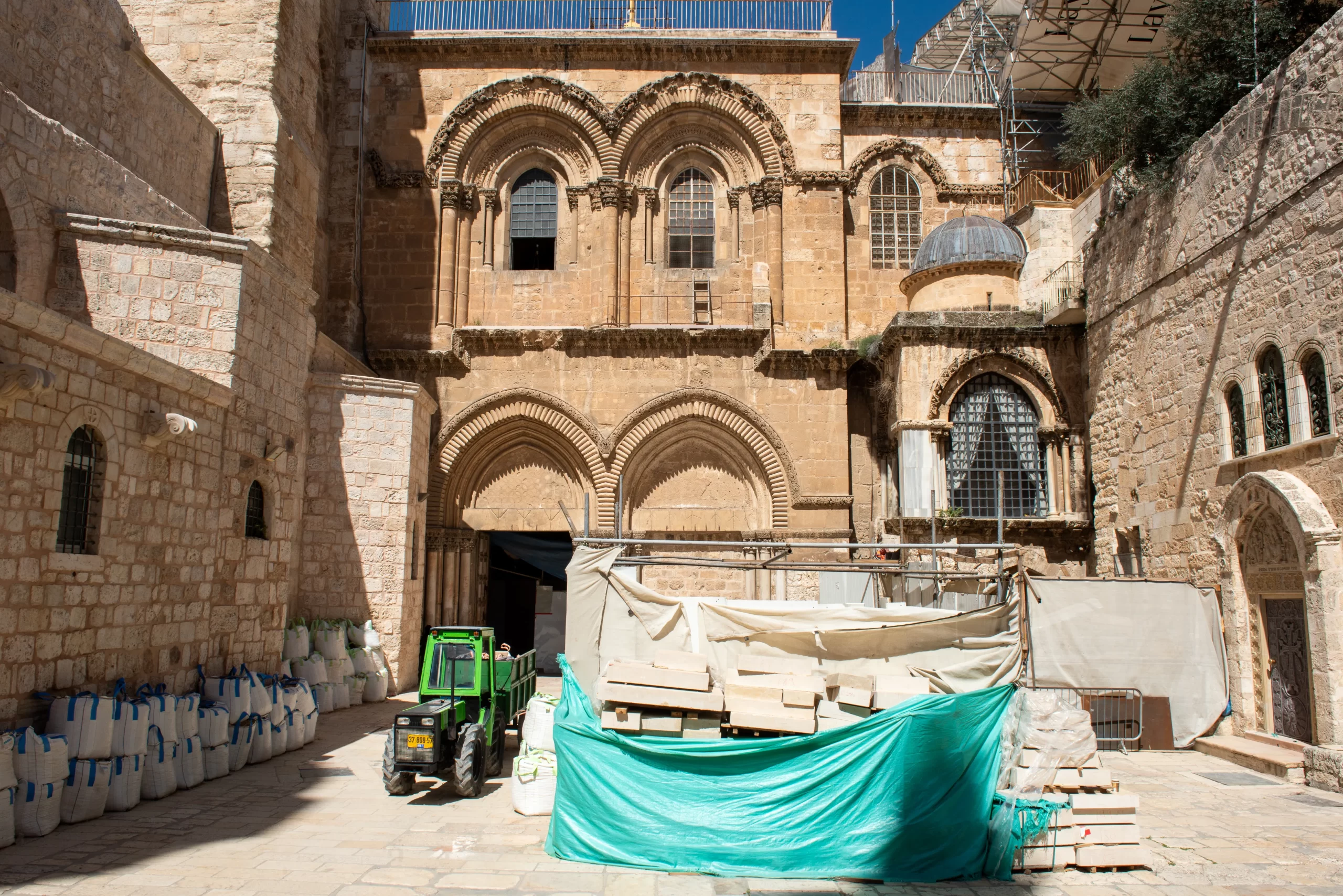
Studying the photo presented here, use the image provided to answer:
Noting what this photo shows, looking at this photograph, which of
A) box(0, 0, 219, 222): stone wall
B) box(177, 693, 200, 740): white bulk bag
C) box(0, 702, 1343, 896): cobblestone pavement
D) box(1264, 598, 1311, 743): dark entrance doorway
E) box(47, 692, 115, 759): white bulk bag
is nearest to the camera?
box(0, 702, 1343, 896): cobblestone pavement

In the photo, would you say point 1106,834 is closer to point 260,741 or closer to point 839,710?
point 839,710

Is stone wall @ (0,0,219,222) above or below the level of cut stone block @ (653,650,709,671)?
above

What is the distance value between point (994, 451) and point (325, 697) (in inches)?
435

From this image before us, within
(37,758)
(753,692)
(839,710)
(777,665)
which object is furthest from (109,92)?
(839,710)

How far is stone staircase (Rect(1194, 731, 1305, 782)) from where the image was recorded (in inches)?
376

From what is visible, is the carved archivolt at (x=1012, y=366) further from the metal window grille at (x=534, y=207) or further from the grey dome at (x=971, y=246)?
the metal window grille at (x=534, y=207)

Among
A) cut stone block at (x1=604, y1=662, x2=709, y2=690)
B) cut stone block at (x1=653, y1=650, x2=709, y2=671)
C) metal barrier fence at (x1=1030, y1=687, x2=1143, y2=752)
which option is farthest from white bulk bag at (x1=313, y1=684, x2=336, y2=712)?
metal barrier fence at (x1=1030, y1=687, x2=1143, y2=752)

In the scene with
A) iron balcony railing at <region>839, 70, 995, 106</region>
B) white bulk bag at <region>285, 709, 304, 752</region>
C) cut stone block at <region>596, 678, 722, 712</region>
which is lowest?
white bulk bag at <region>285, 709, 304, 752</region>

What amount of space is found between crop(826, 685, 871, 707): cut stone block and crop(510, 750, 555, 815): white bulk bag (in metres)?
2.43

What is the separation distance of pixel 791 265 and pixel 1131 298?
5.87 m

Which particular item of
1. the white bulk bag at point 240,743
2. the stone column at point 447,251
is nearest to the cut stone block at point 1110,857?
the white bulk bag at point 240,743

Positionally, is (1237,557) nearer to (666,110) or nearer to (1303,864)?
(1303,864)

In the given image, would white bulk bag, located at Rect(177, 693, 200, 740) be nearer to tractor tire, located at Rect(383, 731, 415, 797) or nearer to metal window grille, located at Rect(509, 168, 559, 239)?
tractor tire, located at Rect(383, 731, 415, 797)

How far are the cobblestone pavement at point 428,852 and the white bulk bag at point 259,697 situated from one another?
971mm
